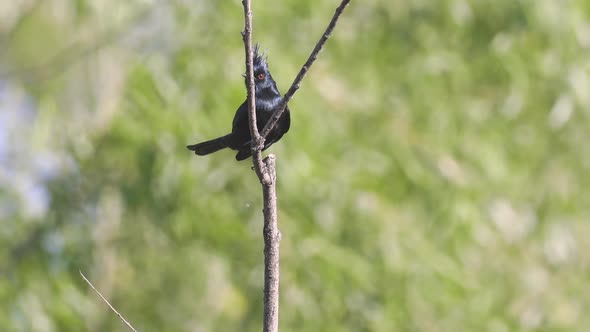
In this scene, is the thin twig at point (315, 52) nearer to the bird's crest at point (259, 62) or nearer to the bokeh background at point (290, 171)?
the bird's crest at point (259, 62)

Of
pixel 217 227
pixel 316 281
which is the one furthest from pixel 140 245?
pixel 316 281

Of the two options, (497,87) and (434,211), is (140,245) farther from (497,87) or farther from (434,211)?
(497,87)

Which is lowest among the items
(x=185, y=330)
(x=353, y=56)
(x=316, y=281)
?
(x=185, y=330)

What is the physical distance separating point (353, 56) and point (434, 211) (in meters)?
1.04

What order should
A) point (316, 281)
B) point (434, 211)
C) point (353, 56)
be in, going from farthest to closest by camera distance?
point (353, 56) → point (434, 211) → point (316, 281)

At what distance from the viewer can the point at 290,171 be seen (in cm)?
442

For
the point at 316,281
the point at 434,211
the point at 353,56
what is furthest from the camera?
the point at 353,56

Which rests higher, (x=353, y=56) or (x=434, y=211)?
(x=353, y=56)

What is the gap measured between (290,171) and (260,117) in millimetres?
1680

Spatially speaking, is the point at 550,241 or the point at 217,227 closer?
the point at 217,227

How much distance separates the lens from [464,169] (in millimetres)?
4930

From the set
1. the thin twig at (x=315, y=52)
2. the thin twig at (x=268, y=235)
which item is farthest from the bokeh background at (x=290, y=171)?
the thin twig at (x=315, y=52)

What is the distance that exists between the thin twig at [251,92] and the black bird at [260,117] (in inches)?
24.5

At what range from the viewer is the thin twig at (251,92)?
69.8 inches
